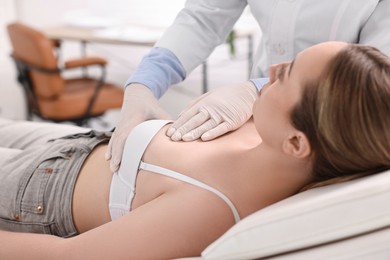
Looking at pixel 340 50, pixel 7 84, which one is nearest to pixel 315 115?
pixel 340 50

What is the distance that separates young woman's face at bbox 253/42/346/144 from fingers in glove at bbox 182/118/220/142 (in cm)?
17

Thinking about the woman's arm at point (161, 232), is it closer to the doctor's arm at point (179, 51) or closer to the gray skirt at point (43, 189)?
the gray skirt at point (43, 189)

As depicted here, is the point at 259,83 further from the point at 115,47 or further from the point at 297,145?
the point at 115,47

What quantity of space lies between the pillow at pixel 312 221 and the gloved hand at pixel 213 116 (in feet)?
1.06

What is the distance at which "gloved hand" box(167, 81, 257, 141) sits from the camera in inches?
48.4

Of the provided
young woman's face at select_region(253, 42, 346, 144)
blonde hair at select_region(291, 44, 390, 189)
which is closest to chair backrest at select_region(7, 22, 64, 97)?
young woman's face at select_region(253, 42, 346, 144)

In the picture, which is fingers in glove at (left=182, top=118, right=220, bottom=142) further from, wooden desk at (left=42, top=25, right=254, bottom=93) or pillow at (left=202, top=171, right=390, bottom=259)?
wooden desk at (left=42, top=25, right=254, bottom=93)

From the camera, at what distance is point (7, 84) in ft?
14.6

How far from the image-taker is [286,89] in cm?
103

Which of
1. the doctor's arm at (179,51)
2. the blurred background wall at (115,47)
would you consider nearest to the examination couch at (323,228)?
the doctor's arm at (179,51)

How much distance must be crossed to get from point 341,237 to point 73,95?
102 inches

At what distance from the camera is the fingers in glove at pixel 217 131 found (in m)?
1.21

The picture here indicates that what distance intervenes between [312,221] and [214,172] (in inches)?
9.9

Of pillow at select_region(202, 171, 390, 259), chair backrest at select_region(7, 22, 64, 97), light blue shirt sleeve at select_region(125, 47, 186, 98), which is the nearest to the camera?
pillow at select_region(202, 171, 390, 259)
